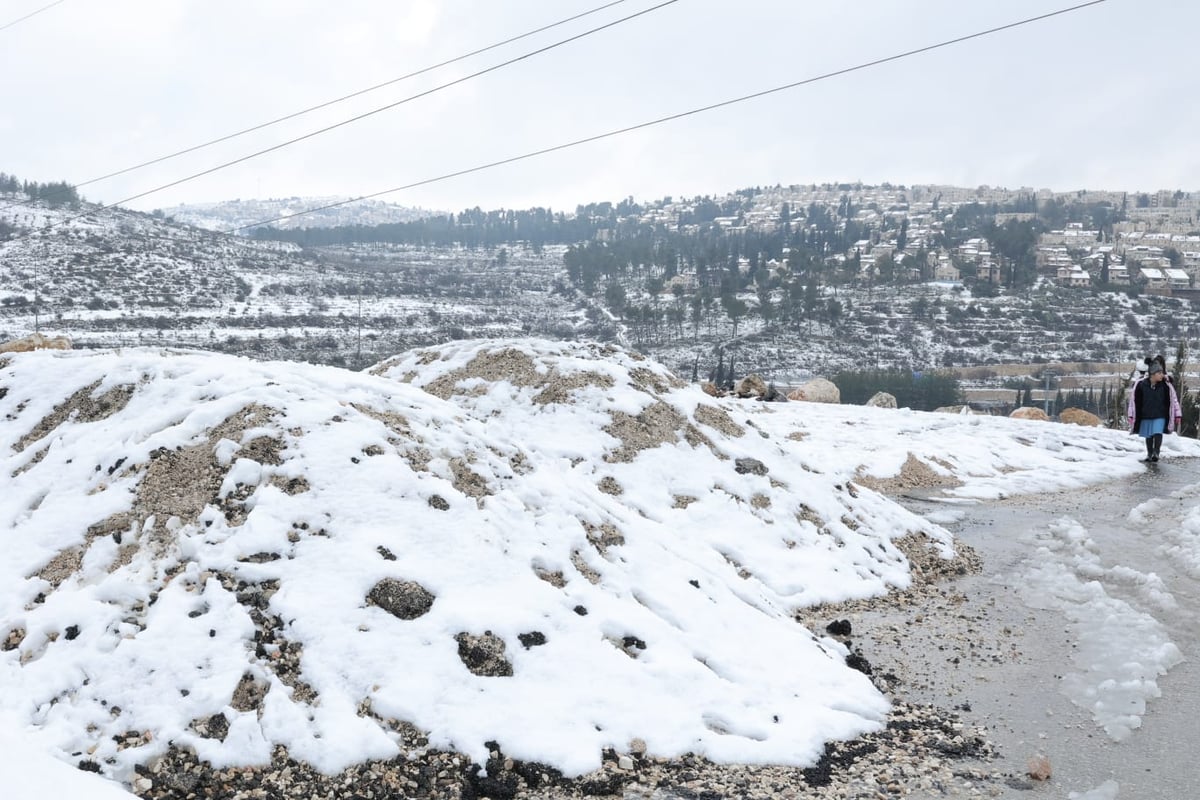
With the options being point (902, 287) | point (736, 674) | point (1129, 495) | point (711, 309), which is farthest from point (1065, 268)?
point (736, 674)

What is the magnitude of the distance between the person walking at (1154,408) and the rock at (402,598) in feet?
49.2

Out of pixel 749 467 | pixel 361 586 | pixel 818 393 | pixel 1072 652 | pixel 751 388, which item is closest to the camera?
pixel 361 586

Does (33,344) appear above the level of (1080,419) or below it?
above

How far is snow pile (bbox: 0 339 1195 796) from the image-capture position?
3990mm

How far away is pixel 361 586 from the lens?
4.66 metres

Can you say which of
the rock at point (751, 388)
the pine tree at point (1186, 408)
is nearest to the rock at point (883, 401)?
the rock at point (751, 388)

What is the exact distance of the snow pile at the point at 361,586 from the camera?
3.99m

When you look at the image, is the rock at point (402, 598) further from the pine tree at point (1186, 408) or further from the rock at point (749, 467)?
the pine tree at point (1186, 408)

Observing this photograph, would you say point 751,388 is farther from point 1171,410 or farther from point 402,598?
point 402,598

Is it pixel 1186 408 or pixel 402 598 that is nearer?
pixel 402 598

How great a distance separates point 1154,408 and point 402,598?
52.7 feet

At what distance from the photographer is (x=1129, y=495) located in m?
12.6

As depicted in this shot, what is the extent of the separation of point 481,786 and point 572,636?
3.79ft

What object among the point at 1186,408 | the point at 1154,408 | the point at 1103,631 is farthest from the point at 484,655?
the point at 1186,408
